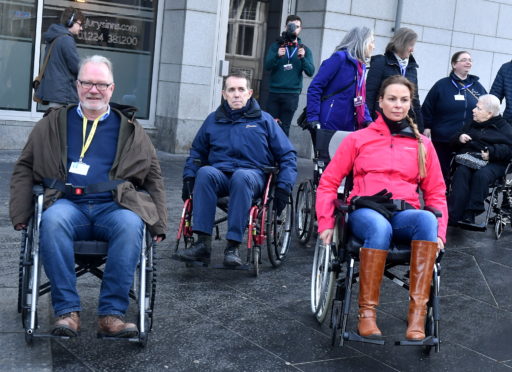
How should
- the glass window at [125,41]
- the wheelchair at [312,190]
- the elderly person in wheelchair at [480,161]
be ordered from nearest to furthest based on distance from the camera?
the wheelchair at [312,190]
the elderly person in wheelchair at [480,161]
the glass window at [125,41]

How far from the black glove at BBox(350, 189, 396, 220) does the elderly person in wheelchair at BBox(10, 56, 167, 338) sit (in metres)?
1.10

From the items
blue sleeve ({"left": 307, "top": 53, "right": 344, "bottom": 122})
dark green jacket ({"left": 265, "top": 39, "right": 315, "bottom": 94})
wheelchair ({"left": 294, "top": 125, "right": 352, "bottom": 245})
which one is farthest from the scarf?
dark green jacket ({"left": 265, "top": 39, "right": 315, "bottom": 94})

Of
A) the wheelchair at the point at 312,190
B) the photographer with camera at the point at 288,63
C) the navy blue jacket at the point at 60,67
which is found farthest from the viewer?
the photographer with camera at the point at 288,63

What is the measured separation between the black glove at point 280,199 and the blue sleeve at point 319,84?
59.0 inches

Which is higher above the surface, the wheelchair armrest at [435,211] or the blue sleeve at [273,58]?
the blue sleeve at [273,58]

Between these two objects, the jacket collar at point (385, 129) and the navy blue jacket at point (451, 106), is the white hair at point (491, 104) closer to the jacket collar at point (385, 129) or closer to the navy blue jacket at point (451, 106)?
the navy blue jacket at point (451, 106)

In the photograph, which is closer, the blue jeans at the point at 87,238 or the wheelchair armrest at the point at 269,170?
the blue jeans at the point at 87,238

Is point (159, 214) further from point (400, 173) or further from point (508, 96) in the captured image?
point (508, 96)

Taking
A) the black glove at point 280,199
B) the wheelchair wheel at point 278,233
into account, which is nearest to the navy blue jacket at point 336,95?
the wheelchair wheel at point 278,233

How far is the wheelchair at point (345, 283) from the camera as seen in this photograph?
175 inches

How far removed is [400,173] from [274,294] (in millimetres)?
1267

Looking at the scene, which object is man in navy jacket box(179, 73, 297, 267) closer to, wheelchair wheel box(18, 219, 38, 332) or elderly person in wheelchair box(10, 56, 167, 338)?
elderly person in wheelchair box(10, 56, 167, 338)

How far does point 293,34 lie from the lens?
10.7 meters

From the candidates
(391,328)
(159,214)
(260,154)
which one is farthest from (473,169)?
(159,214)
